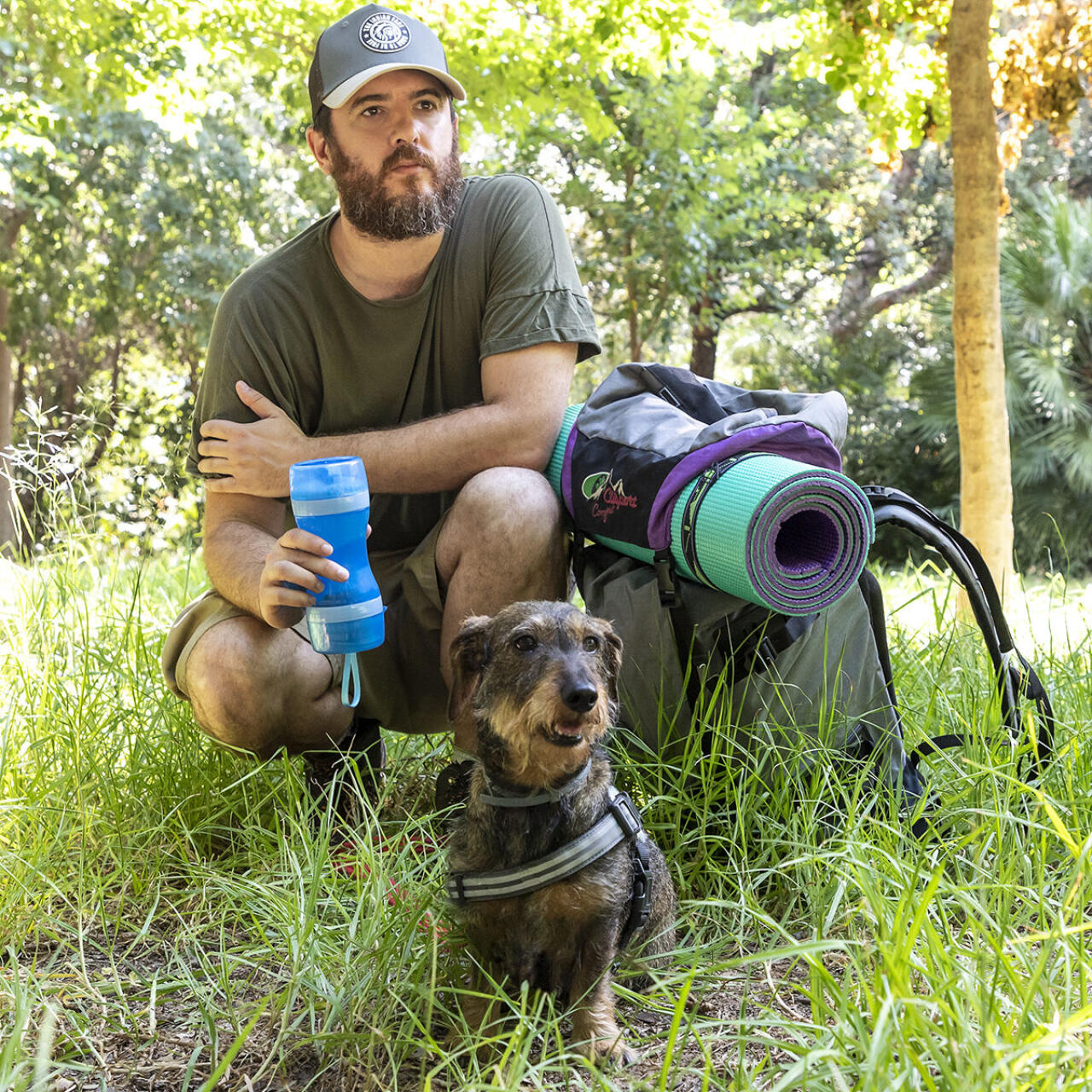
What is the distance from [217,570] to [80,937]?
3.50ft

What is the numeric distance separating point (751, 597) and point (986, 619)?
0.81 meters

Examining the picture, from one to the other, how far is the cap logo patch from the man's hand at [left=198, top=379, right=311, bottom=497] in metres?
1.02

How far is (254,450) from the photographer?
9.95 ft

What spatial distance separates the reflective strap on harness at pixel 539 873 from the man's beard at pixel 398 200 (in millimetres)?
1788

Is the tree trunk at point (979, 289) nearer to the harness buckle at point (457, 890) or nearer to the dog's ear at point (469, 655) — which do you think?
the dog's ear at point (469, 655)

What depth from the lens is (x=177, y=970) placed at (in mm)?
2307

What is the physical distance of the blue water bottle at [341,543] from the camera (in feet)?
7.74

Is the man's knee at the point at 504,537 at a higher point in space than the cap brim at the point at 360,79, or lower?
lower

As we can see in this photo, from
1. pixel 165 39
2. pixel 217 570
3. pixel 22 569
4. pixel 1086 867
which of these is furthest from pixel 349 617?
pixel 165 39

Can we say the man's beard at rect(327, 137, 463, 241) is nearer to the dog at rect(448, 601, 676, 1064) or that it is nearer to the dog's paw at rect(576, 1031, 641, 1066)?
the dog at rect(448, 601, 676, 1064)

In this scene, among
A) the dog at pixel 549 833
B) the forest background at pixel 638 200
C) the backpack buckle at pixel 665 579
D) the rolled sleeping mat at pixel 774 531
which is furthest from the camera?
the forest background at pixel 638 200

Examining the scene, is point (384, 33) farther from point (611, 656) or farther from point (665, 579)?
point (611, 656)

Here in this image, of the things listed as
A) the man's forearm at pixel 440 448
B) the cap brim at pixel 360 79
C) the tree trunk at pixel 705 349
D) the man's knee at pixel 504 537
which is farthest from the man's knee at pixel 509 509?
the tree trunk at pixel 705 349

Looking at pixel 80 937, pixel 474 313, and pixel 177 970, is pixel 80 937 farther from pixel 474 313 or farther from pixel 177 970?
pixel 474 313
